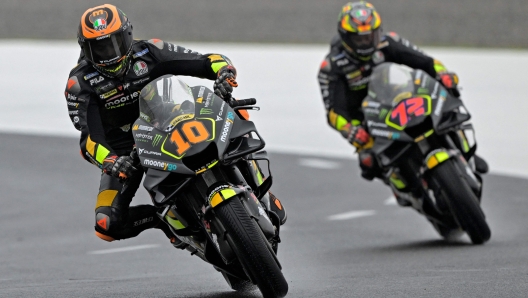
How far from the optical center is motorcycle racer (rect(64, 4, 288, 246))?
6.24m

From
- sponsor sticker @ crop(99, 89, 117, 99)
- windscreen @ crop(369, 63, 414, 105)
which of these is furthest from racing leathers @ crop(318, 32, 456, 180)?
sponsor sticker @ crop(99, 89, 117, 99)

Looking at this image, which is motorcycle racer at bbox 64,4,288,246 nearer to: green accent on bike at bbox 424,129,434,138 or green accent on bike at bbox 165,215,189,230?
green accent on bike at bbox 165,215,189,230

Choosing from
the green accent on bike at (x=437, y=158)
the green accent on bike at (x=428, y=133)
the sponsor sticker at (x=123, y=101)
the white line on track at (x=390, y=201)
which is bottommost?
the white line on track at (x=390, y=201)

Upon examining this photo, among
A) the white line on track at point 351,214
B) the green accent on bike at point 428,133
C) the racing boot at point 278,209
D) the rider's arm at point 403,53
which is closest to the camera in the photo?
the racing boot at point 278,209

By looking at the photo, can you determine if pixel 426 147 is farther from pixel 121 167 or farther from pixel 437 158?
pixel 121 167

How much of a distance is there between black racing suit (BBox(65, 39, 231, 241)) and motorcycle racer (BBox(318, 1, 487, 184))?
257 cm

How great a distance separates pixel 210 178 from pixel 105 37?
1.27 metres

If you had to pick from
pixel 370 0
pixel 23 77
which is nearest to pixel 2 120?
pixel 23 77

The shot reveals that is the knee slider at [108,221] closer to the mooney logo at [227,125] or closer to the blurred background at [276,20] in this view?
the mooney logo at [227,125]

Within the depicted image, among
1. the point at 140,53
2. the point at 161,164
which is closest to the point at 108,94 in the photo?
the point at 140,53

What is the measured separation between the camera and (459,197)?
7711mm

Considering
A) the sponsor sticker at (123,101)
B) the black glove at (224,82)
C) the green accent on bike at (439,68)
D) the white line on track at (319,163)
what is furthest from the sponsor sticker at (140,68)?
the white line on track at (319,163)

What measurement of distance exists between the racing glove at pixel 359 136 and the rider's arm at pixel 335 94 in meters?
0.37

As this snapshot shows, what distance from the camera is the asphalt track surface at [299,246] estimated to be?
20.5 ft
